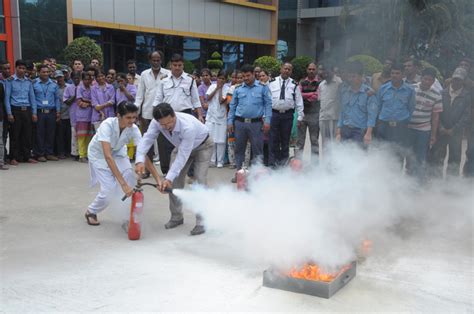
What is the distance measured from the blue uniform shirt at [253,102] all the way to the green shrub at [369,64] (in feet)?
4.79

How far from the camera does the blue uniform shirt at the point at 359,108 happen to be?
21.4ft

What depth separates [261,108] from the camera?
7211 millimetres

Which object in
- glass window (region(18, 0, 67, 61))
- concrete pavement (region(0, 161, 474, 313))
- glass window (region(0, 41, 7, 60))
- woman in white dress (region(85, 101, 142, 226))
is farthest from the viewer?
glass window (region(18, 0, 67, 61))

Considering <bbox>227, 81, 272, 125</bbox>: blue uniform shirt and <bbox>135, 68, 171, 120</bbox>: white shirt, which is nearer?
<bbox>227, 81, 272, 125</bbox>: blue uniform shirt

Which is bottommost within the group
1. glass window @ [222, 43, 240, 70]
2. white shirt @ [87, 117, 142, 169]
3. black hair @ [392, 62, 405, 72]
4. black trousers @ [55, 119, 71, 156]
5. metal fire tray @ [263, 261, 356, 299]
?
metal fire tray @ [263, 261, 356, 299]

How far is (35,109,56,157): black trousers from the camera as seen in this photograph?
29.8 ft

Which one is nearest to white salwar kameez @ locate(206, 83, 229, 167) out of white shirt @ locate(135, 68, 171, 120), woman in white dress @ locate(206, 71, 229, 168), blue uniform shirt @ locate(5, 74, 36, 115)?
woman in white dress @ locate(206, 71, 229, 168)

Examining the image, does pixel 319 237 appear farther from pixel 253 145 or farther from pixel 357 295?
pixel 253 145

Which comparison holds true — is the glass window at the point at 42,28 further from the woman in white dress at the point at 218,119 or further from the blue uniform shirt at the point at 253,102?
the blue uniform shirt at the point at 253,102

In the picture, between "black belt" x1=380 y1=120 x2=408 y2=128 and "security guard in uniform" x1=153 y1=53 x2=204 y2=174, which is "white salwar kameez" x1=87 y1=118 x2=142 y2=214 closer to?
"security guard in uniform" x1=153 y1=53 x2=204 y2=174

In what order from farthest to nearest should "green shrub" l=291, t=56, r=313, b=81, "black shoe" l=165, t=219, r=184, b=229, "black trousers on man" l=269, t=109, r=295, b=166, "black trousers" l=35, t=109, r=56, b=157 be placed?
1. "black trousers" l=35, t=109, r=56, b=157
2. "green shrub" l=291, t=56, r=313, b=81
3. "black trousers on man" l=269, t=109, r=295, b=166
4. "black shoe" l=165, t=219, r=184, b=229

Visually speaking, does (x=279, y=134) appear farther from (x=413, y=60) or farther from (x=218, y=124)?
(x=413, y=60)

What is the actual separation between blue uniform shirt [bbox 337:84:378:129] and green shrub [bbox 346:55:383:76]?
30cm

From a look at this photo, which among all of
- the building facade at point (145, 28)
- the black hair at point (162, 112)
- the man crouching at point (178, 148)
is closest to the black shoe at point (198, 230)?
the man crouching at point (178, 148)
